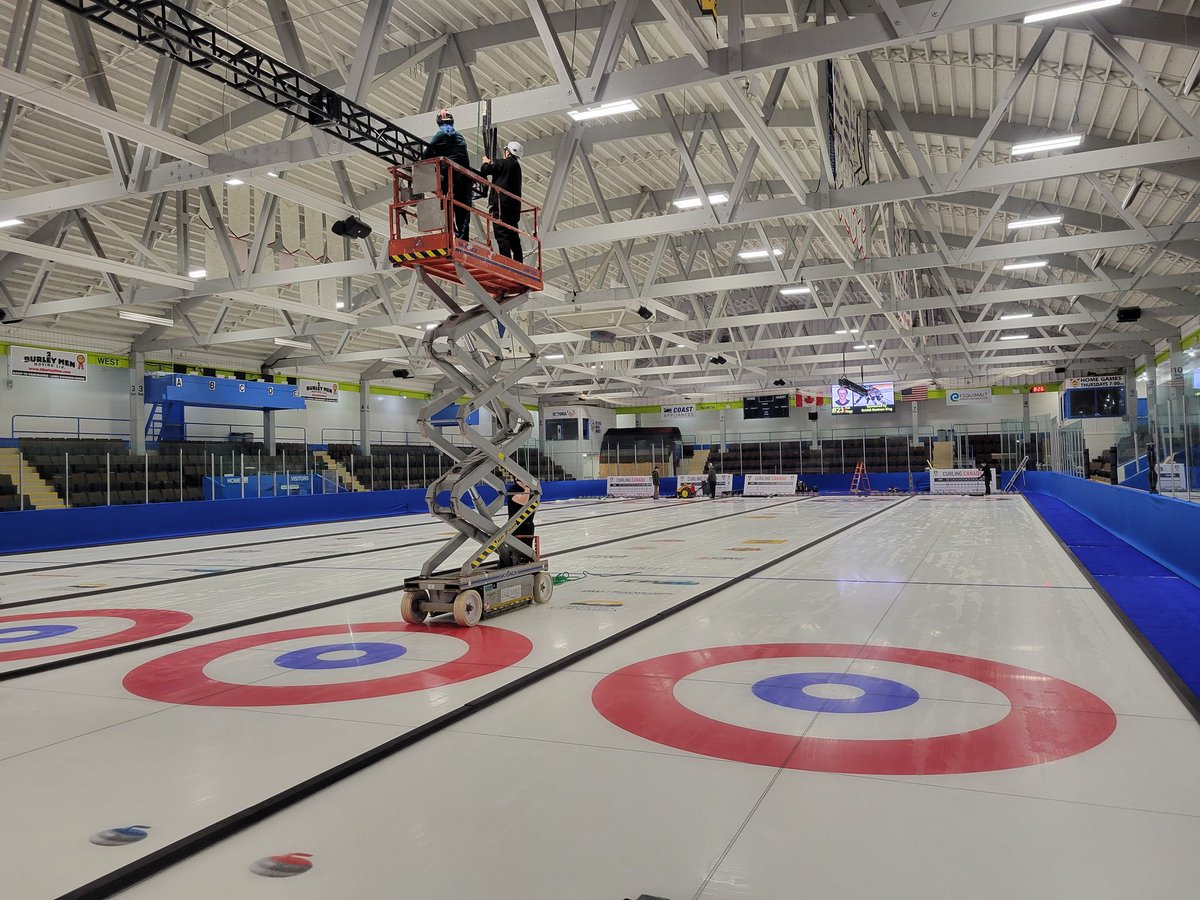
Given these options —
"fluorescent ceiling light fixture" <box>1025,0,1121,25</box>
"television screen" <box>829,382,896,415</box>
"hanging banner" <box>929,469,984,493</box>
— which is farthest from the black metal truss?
"television screen" <box>829,382,896,415</box>

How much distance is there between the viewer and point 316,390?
34.5 metres

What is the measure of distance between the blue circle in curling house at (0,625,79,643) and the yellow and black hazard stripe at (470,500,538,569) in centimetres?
393

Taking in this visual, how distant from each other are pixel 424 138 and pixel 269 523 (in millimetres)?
15063

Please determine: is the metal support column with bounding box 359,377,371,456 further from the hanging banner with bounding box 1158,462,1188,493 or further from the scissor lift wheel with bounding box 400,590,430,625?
the hanging banner with bounding box 1158,462,1188,493

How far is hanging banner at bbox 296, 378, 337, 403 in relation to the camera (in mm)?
33750

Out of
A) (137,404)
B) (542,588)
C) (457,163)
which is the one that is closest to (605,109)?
(457,163)

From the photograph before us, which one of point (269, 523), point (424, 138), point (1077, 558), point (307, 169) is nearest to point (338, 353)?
point (269, 523)

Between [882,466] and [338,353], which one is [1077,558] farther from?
[882,466]

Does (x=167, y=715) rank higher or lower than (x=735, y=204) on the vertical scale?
lower

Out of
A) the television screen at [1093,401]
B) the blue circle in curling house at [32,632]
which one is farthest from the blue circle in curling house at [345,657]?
the television screen at [1093,401]

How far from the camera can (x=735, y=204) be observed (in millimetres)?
14578

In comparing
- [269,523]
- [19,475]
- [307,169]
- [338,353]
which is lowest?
[269,523]

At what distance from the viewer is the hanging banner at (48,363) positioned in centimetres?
2488

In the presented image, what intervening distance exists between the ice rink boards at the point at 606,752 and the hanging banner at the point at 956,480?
28.9 metres
